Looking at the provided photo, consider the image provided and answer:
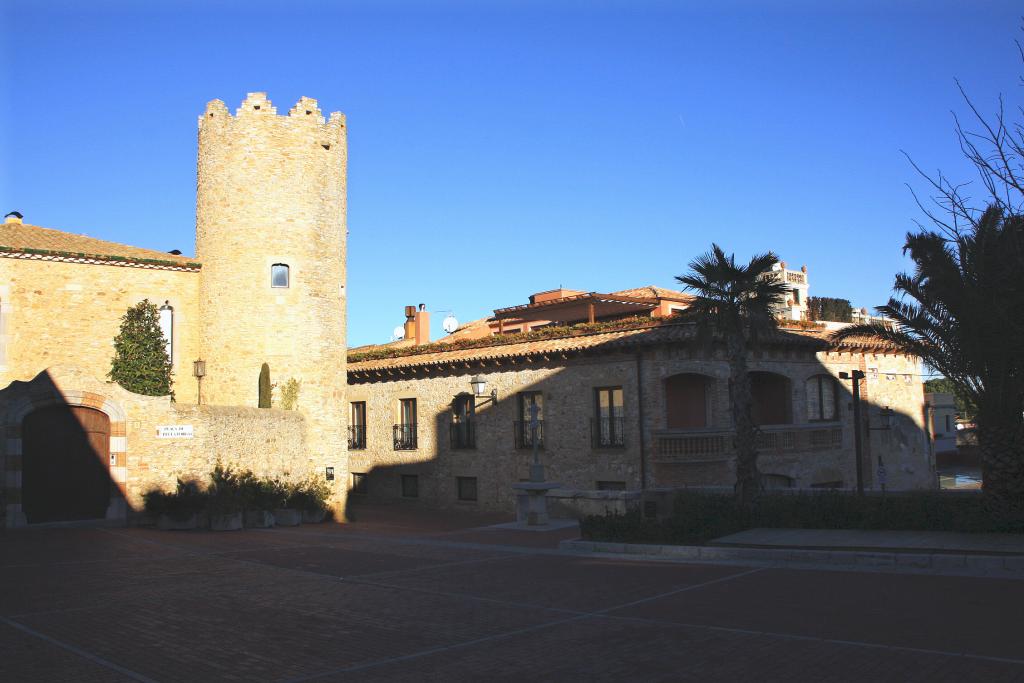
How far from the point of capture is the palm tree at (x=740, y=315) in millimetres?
18281

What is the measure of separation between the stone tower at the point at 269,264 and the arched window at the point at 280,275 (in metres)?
0.03

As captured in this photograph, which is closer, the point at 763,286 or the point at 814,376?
the point at 763,286

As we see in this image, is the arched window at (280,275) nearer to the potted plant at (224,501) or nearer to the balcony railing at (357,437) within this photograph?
the potted plant at (224,501)

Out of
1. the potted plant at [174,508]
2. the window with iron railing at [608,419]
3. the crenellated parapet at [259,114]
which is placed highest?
the crenellated parapet at [259,114]

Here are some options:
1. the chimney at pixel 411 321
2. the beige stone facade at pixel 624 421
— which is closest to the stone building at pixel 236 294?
the beige stone facade at pixel 624 421

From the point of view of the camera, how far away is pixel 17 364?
24609mm

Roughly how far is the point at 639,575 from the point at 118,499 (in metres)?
15.1

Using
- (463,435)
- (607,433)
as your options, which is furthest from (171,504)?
(607,433)

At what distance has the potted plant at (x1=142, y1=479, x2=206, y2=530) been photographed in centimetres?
2222

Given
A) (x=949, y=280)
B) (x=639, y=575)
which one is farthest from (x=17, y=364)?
(x=949, y=280)

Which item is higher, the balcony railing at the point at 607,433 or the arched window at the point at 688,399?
the arched window at the point at 688,399

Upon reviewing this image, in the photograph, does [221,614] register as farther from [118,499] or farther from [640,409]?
[640,409]

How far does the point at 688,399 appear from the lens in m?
27.0

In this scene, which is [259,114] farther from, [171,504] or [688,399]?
[688,399]
